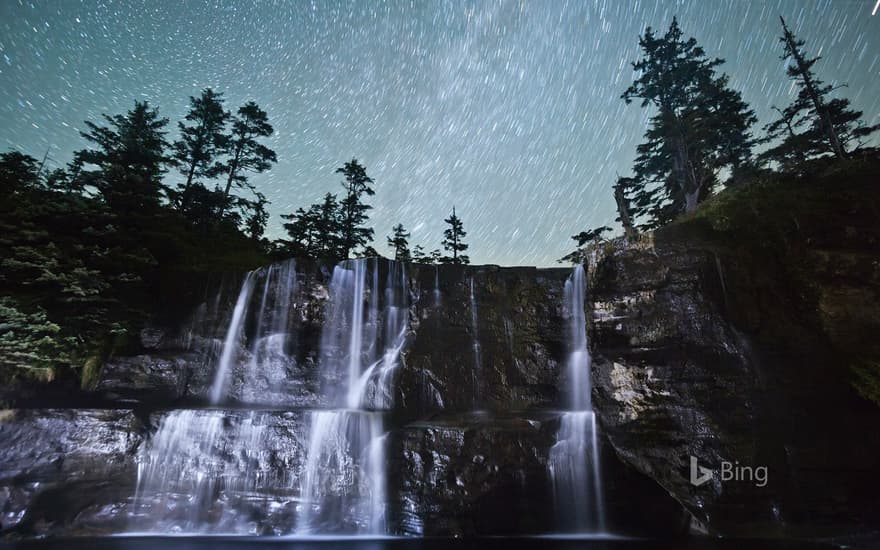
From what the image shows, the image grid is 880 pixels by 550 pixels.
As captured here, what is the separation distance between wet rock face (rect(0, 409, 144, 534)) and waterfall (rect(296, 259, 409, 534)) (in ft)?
16.4

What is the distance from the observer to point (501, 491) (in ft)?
31.1

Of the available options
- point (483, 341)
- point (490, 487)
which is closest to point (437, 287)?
point (483, 341)

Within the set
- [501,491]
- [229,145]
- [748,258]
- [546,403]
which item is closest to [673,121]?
[748,258]

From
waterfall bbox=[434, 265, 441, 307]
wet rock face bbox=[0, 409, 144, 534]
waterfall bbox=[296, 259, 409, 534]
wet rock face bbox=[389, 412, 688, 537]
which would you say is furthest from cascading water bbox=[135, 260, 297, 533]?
waterfall bbox=[434, 265, 441, 307]

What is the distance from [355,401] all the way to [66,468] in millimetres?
7849

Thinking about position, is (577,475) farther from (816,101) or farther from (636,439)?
(816,101)

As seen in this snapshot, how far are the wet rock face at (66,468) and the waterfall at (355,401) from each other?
16.4 ft

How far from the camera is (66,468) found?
9.77 meters

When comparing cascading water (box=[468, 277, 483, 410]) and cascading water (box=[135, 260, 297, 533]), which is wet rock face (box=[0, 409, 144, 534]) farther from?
cascading water (box=[468, 277, 483, 410])

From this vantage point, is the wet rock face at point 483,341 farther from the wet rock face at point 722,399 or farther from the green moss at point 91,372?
the green moss at point 91,372

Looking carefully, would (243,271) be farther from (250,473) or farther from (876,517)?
(876,517)

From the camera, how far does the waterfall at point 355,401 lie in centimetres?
975

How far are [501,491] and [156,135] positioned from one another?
783 inches

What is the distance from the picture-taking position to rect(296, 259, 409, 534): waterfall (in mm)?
9750
